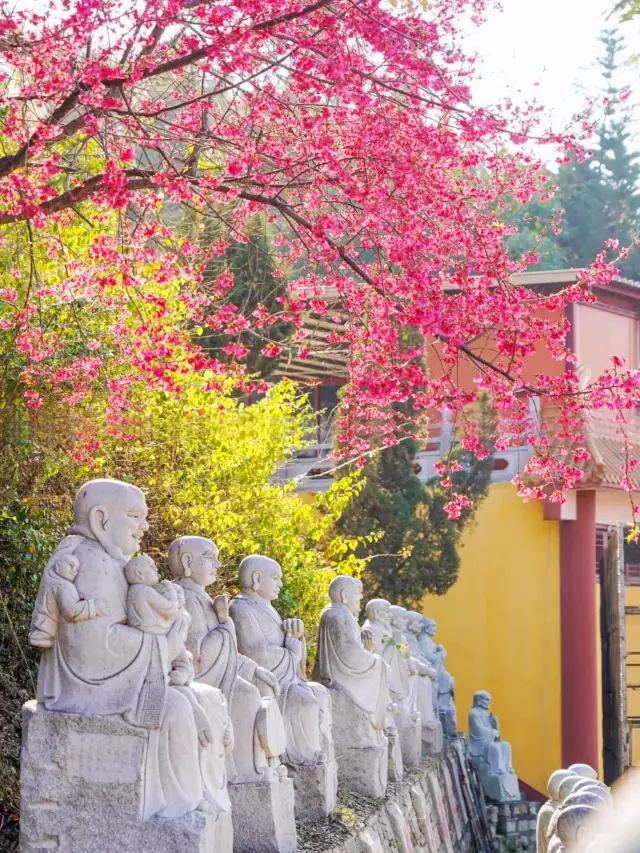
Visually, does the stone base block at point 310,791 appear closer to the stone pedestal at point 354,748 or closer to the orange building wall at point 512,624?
the stone pedestal at point 354,748

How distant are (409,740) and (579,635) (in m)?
7.39

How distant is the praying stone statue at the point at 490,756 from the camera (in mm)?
15391

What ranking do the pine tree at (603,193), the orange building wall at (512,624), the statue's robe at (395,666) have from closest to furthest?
the statue's robe at (395,666)
the orange building wall at (512,624)
the pine tree at (603,193)

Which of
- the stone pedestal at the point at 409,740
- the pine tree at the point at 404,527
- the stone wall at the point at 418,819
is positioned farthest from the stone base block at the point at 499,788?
the stone pedestal at the point at 409,740

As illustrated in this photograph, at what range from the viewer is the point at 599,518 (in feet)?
62.7

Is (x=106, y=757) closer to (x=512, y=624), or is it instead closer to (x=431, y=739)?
(x=431, y=739)

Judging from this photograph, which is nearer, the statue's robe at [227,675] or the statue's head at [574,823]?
the statue's head at [574,823]

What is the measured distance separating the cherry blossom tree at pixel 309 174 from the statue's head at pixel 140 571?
1.92 metres

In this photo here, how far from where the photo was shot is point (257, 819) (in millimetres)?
6402

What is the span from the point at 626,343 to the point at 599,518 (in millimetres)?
3192

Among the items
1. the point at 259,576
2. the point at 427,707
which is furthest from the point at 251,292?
the point at 259,576

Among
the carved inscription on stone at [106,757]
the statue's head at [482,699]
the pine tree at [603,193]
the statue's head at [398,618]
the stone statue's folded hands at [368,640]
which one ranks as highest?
the pine tree at [603,193]

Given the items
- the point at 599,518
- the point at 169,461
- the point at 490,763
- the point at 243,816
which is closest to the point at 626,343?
the point at 599,518

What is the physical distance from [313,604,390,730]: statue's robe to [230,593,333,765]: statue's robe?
1.24 m
